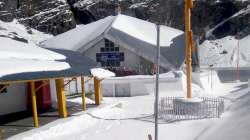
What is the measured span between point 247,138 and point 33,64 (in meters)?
8.65

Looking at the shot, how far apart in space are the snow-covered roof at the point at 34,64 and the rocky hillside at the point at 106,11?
4691 centimetres

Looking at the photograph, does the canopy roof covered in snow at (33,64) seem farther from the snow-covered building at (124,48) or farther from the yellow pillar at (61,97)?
the snow-covered building at (124,48)

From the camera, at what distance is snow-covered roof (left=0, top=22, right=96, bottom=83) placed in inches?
608

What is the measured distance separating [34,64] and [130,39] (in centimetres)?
2209

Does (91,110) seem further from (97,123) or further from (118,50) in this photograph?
(118,50)

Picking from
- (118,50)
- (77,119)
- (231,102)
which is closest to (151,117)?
(77,119)

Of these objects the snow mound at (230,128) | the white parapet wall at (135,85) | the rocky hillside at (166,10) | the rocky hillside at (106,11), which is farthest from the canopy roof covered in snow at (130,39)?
the rocky hillside at (166,10)

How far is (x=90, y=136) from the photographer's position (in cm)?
1691

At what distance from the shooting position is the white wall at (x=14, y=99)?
65.7 feet

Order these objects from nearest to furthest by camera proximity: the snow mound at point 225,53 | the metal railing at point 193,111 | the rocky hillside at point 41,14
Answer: the metal railing at point 193,111
the snow mound at point 225,53
the rocky hillside at point 41,14

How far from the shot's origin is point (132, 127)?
1875cm

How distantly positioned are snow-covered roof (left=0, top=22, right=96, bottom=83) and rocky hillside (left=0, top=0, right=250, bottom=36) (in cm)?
4691

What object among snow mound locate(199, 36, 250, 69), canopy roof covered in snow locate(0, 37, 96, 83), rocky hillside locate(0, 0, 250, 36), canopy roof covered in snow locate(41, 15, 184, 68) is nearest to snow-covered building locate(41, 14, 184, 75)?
canopy roof covered in snow locate(41, 15, 184, 68)

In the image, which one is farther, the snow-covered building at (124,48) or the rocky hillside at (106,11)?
the rocky hillside at (106,11)
